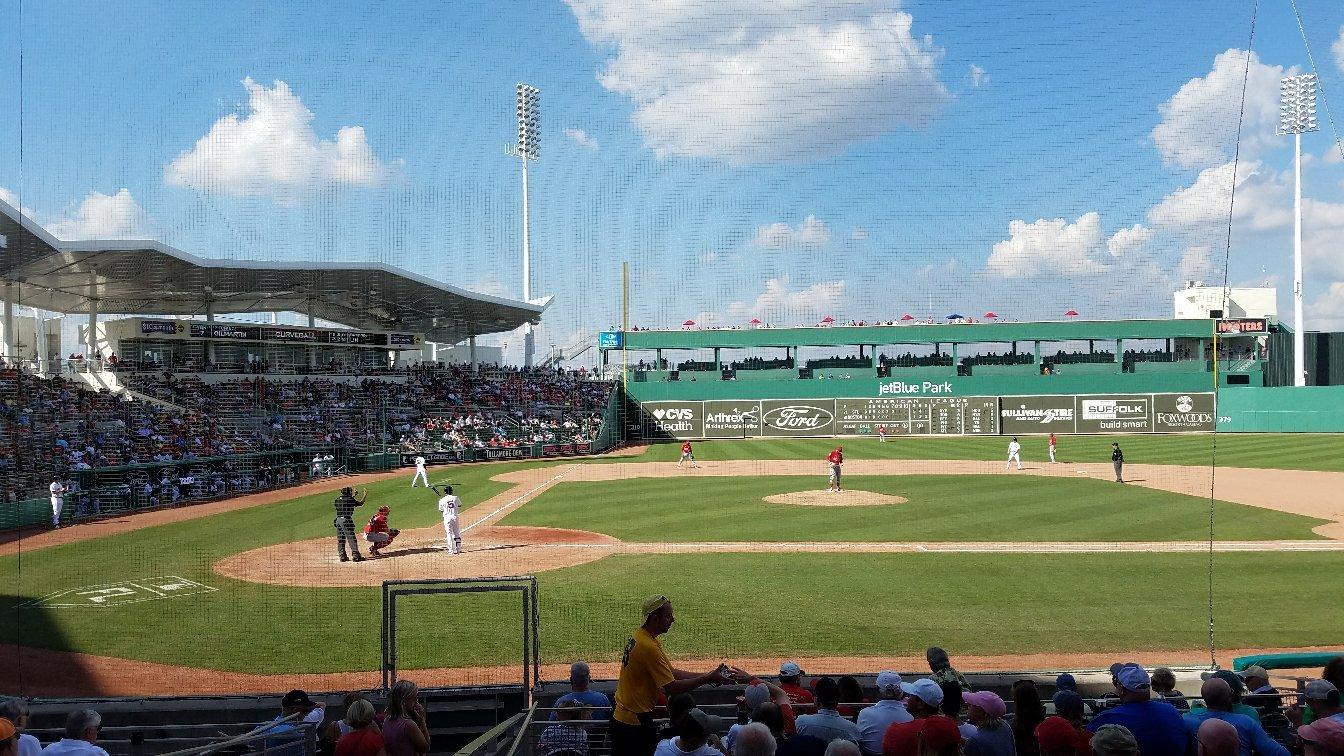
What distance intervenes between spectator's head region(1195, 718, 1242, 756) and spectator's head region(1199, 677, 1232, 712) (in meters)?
0.66

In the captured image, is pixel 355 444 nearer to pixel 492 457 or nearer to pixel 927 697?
pixel 492 457

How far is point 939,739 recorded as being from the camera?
3.75m

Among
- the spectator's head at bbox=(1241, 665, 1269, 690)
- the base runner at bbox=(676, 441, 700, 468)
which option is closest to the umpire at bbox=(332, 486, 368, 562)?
the spectator's head at bbox=(1241, 665, 1269, 690)

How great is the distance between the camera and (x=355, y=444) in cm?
3459

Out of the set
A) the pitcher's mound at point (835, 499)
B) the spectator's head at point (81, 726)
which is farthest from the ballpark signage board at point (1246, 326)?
the spectator's head at point (81, 726)

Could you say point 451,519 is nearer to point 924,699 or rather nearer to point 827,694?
point 827,694

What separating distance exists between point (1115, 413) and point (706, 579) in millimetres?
42598

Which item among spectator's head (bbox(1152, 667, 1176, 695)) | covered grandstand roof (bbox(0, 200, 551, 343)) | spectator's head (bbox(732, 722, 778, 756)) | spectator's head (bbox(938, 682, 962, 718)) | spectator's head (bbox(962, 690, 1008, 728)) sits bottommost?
spectator's head (bbox(1152, 667, 1176, 695))

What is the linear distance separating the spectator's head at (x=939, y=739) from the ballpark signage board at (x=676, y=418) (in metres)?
46.3

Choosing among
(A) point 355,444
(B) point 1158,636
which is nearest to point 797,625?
(B) point 1158,636

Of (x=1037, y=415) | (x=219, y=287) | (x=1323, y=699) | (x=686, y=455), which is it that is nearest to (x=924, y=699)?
(x=1323, y=699)

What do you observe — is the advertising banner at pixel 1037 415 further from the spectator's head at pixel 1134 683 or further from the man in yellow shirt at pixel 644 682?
the man in yellow shirt at pixel 644 682

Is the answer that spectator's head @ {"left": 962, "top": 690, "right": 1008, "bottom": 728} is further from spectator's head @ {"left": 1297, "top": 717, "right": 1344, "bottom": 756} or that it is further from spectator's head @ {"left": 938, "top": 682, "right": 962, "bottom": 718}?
spectator's head @ {"left": 1297, "top": 717, "right": 1344, "bottom": 756}

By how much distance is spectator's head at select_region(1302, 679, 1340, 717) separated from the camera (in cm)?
467
